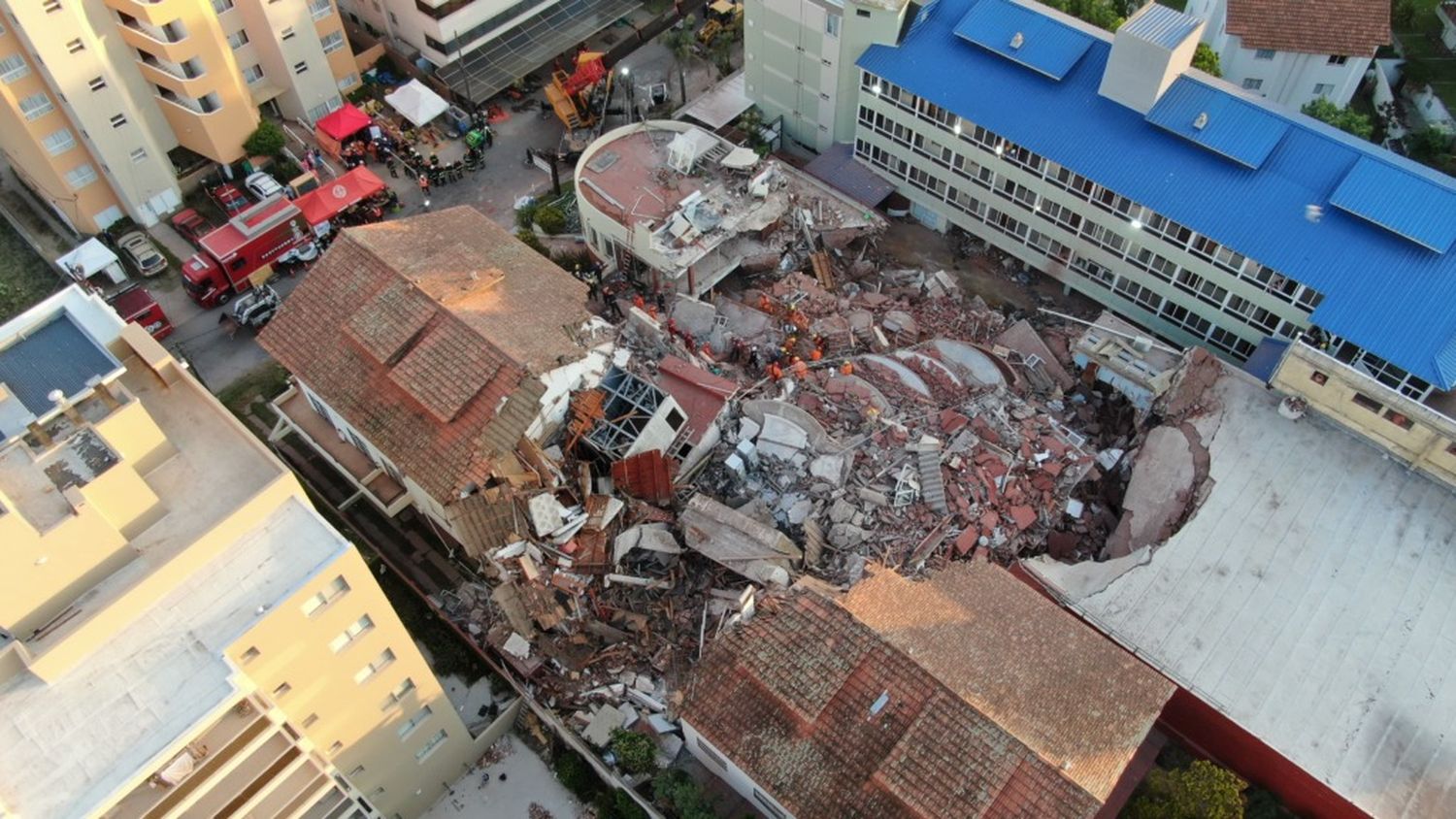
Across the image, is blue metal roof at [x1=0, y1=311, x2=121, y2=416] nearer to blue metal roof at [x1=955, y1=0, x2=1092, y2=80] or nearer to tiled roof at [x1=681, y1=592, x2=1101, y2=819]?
tiled roof at [x1=681, y1=592, x2=1101, y2=819]

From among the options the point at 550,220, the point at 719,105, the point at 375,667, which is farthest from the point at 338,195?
the point at 375,667

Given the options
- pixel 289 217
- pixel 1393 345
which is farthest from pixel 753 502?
pixel 289 217

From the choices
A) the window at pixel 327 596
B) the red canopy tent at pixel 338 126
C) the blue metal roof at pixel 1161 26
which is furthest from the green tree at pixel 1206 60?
the window at pixel 327 596

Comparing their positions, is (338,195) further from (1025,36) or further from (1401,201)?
(1401,201)

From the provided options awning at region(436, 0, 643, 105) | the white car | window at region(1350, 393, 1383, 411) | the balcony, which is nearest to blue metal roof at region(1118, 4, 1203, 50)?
window at region(1350, 393, 1383, 411)

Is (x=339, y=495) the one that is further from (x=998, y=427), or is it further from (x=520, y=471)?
(x=998, y=427)

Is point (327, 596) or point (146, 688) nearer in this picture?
point (146, 688)
